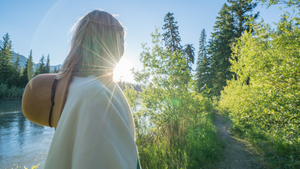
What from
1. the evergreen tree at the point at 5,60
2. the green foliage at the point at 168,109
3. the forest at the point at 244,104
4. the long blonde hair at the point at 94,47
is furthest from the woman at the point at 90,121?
the evergreen tree at the point at 5,60

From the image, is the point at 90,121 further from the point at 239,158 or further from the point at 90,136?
the point at 239,158

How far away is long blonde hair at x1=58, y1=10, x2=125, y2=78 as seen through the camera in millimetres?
789

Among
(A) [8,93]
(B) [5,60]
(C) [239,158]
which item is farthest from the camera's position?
(B) [5,60]

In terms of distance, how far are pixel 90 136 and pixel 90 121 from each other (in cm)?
6

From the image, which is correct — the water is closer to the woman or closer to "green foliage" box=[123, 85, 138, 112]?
"green foliage" box=[123, 85, 138, 112]

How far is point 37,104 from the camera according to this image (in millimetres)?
712

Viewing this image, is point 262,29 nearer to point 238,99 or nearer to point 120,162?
point 238,99

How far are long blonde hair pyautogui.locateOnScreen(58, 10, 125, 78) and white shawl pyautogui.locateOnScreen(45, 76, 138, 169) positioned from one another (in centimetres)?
16

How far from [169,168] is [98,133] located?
3.10 meters

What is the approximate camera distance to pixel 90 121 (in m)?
0.56

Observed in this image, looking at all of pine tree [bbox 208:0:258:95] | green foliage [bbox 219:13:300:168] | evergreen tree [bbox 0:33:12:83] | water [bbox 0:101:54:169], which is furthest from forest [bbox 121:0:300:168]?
evergreen tree [bbox 0:33:12:83]

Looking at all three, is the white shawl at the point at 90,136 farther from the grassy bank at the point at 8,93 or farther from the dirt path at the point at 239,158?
the grassy bank at the point at 8,93

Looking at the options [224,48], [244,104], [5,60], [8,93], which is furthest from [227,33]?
[5,60]

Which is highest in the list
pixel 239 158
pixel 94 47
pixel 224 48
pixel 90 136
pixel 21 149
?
pixel 224 48
